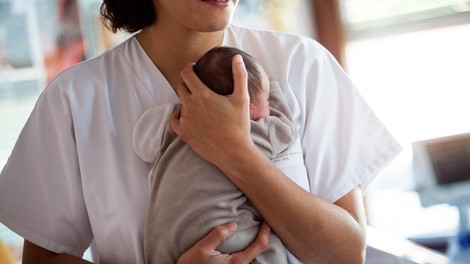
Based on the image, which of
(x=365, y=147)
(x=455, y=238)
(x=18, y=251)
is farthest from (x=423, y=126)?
(x=365, y=147)

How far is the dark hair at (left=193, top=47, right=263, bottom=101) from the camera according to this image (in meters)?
1.16

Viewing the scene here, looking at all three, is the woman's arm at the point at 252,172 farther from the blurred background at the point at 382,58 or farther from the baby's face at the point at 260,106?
the blurred background at the point at 382,58

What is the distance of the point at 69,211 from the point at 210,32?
450 millimetres

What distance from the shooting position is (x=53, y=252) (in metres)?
1.27

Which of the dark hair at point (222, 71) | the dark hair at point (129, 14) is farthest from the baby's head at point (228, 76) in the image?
the dark hair at point (129, 14)

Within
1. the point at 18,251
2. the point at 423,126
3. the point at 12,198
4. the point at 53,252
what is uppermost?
the point at 12,198

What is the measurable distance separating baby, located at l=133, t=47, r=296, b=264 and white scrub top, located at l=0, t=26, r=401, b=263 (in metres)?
0.05

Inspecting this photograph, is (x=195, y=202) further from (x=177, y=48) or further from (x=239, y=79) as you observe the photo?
(x=177, y=48)

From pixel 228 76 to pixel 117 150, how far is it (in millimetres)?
269

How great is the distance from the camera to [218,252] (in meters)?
1.10

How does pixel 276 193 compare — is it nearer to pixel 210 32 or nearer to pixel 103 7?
pixel 210 32

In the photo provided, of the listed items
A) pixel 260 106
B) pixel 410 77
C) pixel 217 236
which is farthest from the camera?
pixel 410 77

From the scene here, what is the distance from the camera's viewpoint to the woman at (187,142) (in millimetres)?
1127

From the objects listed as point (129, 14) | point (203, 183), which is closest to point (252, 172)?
point (203, 183)
